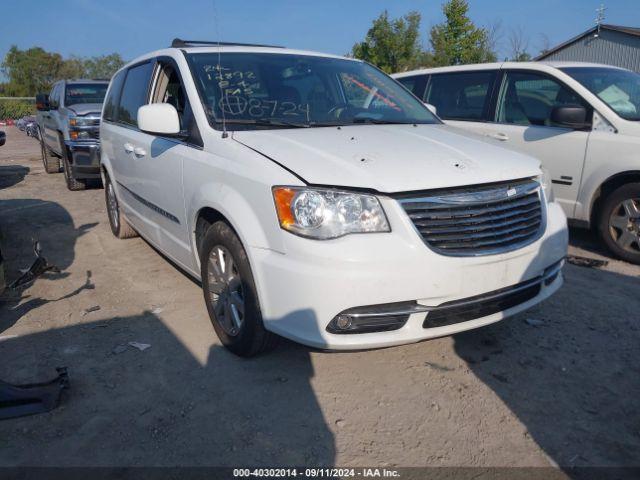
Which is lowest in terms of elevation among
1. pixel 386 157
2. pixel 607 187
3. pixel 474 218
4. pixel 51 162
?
pixel 51 162

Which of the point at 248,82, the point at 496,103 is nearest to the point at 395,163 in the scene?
the point at 248,82

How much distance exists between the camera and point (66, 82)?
9.98m

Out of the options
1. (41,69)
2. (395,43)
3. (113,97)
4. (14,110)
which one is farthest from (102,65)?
(113,97)

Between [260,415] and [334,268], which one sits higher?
[334,268]

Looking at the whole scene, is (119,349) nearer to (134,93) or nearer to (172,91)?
(172,91)

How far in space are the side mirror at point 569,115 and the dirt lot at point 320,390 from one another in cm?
152

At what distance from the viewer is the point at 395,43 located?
32.2 m

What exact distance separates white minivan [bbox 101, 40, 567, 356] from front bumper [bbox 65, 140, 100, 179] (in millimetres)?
5278

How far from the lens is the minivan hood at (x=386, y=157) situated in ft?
8.37

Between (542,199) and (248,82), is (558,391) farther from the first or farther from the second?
(248,82)

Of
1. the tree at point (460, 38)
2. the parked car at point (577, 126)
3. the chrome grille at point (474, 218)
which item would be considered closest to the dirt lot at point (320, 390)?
the chrome grille at point (474, 218)

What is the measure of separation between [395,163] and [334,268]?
0.66 metres

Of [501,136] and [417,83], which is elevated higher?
[417,83]

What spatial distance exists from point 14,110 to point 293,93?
51456 mm
